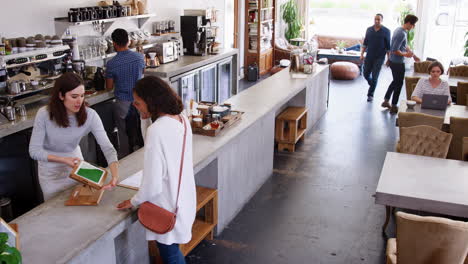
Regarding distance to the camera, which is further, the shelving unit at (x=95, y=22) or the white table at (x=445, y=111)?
the white table at (x=445, y=111)

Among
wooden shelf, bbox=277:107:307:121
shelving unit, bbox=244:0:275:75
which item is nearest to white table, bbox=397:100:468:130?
wooden shelf, bbox=277:107:307:121

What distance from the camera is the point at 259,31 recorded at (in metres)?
11.2

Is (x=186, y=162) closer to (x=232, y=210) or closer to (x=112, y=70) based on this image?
(x=232, y=210)

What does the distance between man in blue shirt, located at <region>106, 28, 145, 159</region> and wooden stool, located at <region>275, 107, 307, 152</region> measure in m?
2.02

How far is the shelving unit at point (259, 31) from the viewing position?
1109 cm

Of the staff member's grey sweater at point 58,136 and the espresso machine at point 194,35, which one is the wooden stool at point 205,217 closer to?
the staff member's grey sweater at point 58,136

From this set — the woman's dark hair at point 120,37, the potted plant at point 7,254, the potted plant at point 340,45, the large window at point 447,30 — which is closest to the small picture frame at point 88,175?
the potted plant at point 7,254

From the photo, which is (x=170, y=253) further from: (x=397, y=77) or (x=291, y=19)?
(x=291, y=19)

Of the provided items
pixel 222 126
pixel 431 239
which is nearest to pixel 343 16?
pixel 222 126

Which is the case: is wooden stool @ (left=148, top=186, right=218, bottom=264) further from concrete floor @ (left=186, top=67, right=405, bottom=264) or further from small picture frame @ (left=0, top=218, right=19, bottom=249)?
small picture frame @ (left=0, top=218, right=19, bottom=249)

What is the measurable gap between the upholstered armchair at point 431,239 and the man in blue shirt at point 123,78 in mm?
3491

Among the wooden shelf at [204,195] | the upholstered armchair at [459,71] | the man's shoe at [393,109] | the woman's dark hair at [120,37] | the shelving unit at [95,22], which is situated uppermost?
the shelving unit at [95,22]

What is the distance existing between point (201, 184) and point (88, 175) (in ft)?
4.80

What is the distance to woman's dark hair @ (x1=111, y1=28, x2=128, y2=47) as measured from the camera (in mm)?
5312
